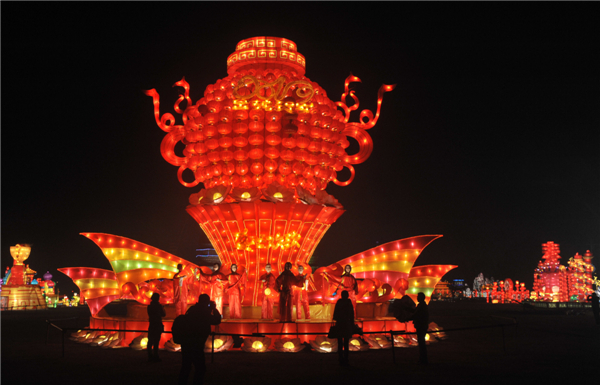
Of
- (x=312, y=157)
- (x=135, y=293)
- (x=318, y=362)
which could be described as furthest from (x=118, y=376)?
(x=312, y=157)

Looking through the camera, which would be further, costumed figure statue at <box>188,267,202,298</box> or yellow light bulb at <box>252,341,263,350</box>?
costumed figure statue at <box>188,267,202,298</box>

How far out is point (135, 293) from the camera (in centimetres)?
1069

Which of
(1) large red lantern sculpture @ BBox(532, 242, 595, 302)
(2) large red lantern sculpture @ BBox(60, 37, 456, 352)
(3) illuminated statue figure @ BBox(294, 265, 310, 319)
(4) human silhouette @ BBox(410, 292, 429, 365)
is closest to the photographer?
(4) human silhouette @ BBox(410, 292, 429, 365)

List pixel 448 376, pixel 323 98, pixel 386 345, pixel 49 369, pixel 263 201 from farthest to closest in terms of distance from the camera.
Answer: pixel 323 98
pixel 263 201
pixel 386 345
pixel 49 369
pixel 448 376

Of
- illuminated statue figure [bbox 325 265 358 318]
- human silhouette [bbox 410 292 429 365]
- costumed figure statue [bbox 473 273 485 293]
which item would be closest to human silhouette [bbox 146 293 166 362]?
human silhouette [bbox 410 292 429 365]

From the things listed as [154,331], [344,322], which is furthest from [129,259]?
[344,322]

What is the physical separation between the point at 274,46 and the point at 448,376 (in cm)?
908

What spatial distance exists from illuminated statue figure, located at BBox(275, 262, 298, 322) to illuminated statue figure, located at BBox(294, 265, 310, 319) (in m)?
0.15

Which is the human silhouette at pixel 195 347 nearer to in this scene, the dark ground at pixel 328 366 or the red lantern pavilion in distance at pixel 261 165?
the dark ground at pixel 328 366

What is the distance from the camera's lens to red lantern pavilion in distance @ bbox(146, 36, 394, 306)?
11.5 metres

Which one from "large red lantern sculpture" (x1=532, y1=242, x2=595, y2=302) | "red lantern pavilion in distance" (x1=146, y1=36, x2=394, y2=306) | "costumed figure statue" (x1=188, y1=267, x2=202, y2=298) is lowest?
"large red lantern sculpture" (x1=532, y1=242, x2=595, y2=302)

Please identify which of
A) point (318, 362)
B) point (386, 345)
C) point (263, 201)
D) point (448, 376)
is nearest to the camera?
point (448, 376)

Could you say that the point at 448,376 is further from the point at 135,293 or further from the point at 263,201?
the point at 135,293

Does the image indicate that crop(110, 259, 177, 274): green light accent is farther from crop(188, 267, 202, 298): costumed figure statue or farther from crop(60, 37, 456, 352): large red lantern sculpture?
crop(188, 267, 202, 298): costumed figure statue
